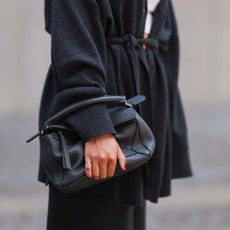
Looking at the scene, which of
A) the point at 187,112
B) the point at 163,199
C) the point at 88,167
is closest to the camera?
the point at 88,167

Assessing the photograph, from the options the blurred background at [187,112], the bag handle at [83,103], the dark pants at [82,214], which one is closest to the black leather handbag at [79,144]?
the bag handle at [83,103]

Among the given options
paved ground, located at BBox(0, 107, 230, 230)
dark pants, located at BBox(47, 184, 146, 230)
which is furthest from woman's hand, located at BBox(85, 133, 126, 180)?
paved ground, located at BBox(0, 107, 230, 230)

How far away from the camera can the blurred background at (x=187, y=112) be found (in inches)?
209

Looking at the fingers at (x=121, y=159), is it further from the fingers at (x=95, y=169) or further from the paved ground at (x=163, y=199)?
the paved ground at (x=163, y=199)

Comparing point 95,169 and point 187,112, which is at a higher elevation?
point 95,169

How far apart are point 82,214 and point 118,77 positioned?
50 cm

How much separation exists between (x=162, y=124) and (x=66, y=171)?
1.78 feet

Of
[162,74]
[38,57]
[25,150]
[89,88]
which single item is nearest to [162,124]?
[162,74]

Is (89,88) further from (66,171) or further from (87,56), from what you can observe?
(66,171)

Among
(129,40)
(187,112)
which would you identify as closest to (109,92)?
(129,40)

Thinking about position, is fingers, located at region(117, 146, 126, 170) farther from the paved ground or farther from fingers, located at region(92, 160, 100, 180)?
the paved ground

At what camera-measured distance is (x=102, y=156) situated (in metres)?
2.21

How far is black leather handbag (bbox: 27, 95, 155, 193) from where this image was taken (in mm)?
2205

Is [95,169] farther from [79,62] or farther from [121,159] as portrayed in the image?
[79,62]
